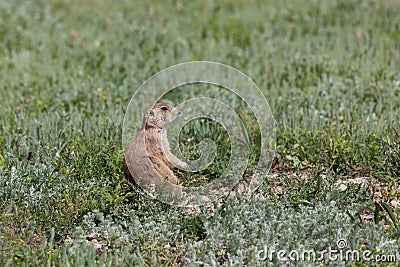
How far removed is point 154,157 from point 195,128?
1.36m

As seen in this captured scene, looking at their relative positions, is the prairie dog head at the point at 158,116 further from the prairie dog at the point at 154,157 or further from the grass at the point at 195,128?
the grass at the point at 195,128

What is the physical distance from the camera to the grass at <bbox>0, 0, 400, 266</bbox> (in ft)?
16.9

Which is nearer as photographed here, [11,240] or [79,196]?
[11,240]

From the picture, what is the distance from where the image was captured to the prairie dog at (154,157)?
569 centimetres

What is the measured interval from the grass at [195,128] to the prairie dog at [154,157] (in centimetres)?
15

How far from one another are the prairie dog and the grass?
15cm

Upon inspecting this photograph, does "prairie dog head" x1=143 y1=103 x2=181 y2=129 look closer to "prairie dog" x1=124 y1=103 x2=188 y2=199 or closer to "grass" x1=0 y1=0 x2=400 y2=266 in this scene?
"prairie dog" x1=124 y1=103 x2=188 y2=199

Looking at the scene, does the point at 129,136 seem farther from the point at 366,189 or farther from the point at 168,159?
the point at 366,189

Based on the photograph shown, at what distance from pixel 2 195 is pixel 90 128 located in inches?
67.0

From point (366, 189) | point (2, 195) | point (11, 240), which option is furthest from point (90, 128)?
point (366, 189)

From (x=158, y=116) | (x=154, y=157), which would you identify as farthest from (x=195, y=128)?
(x=154, y=157)

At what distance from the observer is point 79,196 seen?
222 inches

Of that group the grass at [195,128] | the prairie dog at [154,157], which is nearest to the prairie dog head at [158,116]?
the prairie dog at [154,157]

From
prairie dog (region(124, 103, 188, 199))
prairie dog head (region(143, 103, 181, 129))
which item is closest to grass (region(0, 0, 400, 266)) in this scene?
prairie dog (region(124, 103, 188, 199))
